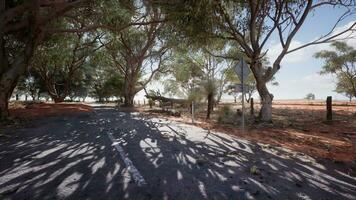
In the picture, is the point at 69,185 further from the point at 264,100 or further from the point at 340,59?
→ the point at 340,59

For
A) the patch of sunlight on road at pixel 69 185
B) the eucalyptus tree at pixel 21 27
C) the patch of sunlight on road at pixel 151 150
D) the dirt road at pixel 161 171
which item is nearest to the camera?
the patch of sunlight on road at pixel 69 185

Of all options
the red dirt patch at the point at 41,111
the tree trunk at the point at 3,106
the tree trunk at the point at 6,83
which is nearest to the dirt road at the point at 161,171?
the tree trunk at the point at 3,106

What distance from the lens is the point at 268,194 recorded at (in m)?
4.62

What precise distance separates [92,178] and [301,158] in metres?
5.21

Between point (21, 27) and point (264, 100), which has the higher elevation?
point (21, 27)

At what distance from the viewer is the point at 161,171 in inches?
222

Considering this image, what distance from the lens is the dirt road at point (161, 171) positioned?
454cm

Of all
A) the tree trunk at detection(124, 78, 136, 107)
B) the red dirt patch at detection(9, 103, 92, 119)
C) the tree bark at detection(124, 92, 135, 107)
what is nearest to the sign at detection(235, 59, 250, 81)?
the red dirt patch at detection(9, 103, 92, 119)

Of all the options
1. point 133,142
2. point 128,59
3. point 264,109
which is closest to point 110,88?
point 128,59

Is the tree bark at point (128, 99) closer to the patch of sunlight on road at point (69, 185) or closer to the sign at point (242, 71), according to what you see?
the sign at point (242, 71)

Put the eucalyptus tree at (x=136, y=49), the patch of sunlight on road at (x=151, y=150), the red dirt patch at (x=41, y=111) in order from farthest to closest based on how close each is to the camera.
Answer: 1. the eucalyptus tree at (x=136, y=49)
2. the red dirt patch at (x=41, y=111)
3. the patch of sunlight on road at (x=151, y=150)

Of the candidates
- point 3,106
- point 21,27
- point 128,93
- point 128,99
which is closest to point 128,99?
point 128,99

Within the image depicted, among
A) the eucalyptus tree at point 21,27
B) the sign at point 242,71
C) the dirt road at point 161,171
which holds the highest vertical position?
the eucalyptus tree at point 21,27

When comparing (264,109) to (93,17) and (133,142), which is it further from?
(93,17)
